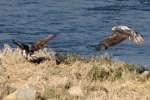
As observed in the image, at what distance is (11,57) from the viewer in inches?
432

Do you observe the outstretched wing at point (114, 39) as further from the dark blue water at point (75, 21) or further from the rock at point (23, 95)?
the dark blue water at point (75, 21)

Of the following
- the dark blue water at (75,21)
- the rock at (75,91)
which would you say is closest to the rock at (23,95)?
the rock at (75,91)

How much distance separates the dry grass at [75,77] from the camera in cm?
917

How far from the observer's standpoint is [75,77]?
10.1 metres

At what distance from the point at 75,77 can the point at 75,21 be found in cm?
1147

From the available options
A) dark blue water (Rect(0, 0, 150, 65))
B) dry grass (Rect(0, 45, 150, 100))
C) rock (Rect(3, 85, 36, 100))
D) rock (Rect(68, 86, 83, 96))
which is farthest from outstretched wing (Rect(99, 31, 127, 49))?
dark blue water (Rect(0, 0, 150, 65))

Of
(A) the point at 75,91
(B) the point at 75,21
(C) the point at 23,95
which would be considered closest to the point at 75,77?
(A) the point at 75,91

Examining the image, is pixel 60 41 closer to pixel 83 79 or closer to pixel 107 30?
pixel 107 30

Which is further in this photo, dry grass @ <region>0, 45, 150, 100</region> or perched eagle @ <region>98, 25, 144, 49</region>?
perched eagle @ <region>98, 25, 144, 49</region>

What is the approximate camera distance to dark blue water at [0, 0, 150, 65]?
Answer: 17906 mm

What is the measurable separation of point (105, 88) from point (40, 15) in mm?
12325

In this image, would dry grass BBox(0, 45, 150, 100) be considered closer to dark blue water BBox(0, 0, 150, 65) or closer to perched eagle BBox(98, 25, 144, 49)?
perched eagle BBox(98, 25, 144, 49)

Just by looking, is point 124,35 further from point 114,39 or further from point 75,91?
point 75,91

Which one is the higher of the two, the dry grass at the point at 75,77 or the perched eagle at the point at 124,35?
the perched eagle at the point at 124,35
